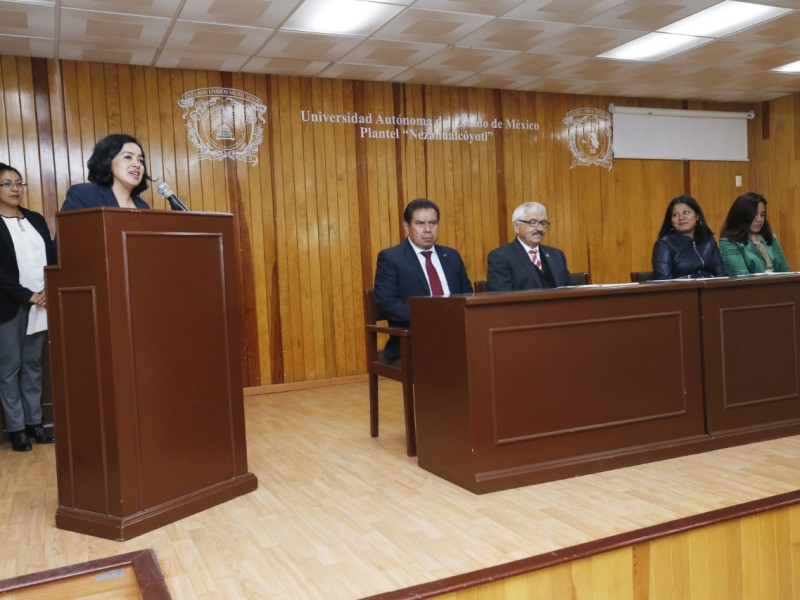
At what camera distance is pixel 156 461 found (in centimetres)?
265

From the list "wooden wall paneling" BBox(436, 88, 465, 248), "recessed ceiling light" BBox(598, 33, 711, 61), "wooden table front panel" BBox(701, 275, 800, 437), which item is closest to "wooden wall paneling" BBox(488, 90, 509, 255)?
"wooden wall paneling" BBox(436, 88, 465, 248)

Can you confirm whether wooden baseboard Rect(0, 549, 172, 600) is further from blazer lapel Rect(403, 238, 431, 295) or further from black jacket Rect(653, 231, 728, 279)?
black jacket Rect(653, 231, 728, 279)

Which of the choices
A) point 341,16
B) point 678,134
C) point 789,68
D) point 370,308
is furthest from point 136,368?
point 678,134

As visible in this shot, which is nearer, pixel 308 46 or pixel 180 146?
pixel 308 46

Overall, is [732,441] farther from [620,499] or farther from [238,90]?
[238,90]

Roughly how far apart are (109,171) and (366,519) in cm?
178

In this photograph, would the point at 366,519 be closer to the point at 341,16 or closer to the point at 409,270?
the point at 409,270

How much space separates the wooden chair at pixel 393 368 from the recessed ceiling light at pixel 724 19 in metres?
3.20

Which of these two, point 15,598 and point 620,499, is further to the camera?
point 620,499

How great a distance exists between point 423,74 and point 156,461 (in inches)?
174

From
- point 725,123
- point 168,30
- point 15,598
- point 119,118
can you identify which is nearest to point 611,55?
point 725,123

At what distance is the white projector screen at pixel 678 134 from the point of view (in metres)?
7.30

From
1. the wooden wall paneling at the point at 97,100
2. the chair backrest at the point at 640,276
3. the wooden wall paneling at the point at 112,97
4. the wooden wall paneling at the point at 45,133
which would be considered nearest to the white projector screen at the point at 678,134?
the chair backrest at the point at 640,276

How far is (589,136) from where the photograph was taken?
7152 millimetres
